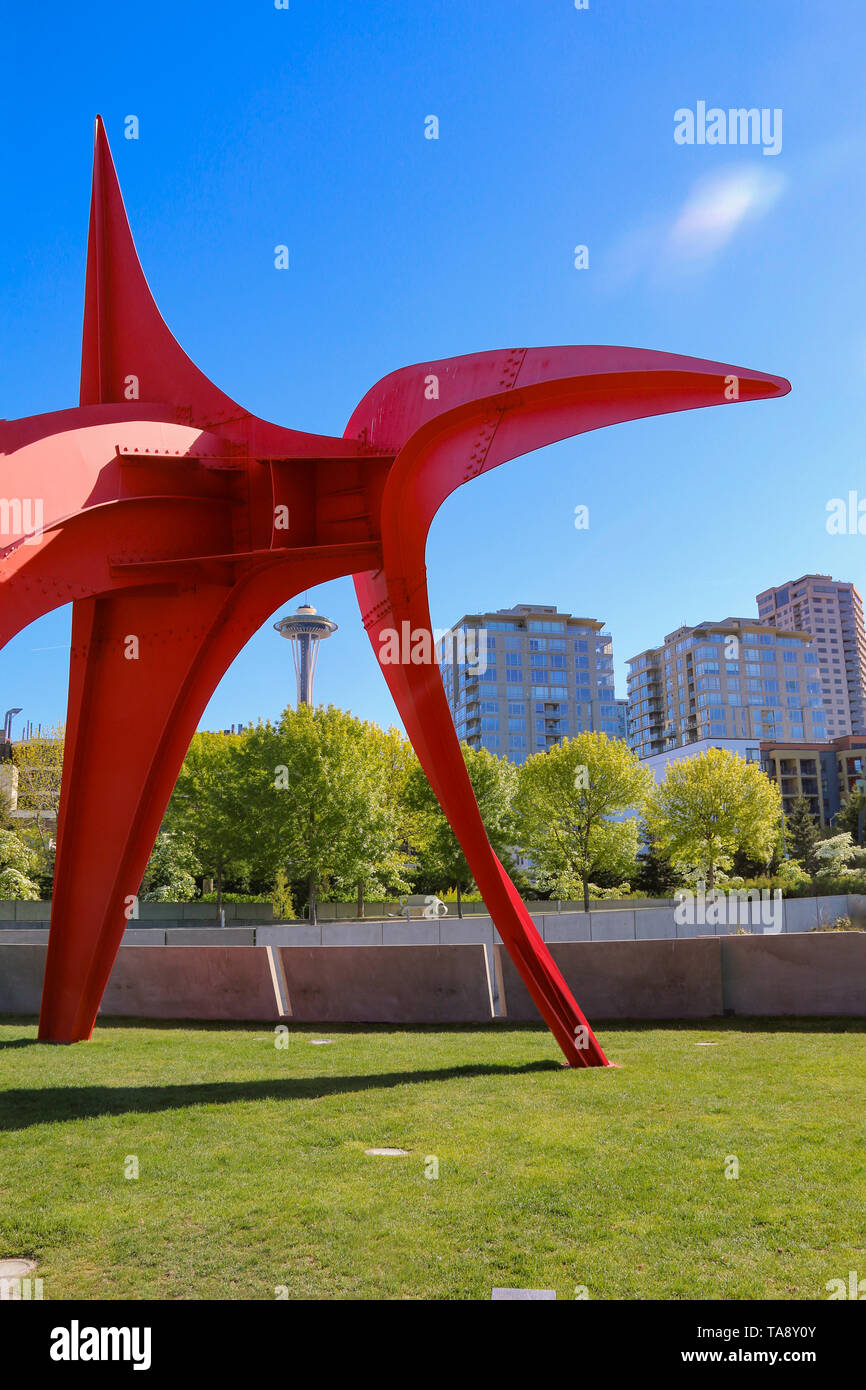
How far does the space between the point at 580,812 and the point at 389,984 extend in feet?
139

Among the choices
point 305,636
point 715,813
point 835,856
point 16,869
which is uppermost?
point 305,636

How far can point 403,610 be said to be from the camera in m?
11.3

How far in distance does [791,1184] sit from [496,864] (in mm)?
5176

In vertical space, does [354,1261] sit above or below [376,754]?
below

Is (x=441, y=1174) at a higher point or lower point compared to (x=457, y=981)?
lower

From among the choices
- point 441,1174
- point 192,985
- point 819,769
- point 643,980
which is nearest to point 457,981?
point 643,980

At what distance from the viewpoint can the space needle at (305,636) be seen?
332 ft

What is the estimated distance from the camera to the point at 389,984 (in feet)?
52.8

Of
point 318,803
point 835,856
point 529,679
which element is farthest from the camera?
point 529,679

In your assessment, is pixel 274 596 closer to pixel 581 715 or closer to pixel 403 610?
pixel 403 610

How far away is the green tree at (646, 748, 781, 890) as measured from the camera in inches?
2256

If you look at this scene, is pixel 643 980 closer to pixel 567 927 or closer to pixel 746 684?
pixel 567 927

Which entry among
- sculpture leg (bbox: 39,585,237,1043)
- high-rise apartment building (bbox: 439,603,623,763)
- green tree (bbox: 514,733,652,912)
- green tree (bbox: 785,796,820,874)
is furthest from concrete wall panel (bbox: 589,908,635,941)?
high-rise apartment building (bbox: 439,603,623,763)
